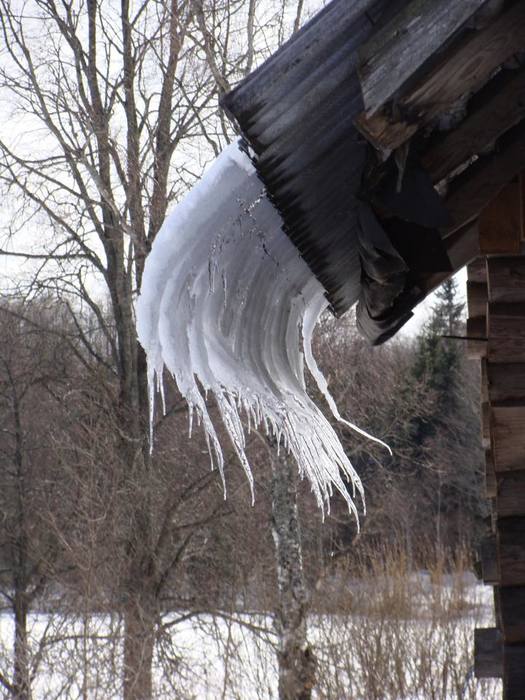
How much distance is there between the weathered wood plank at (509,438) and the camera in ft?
8.91

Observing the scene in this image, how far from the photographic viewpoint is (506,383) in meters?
2.76

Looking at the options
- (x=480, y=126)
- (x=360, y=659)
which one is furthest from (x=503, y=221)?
(x=360, y=659)

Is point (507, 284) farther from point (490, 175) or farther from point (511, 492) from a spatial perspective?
point (511, 492)

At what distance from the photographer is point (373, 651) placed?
10.2m

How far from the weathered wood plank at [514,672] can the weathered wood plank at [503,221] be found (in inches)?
46.4

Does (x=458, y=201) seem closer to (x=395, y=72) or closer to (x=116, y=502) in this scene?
(x=395, y=72)

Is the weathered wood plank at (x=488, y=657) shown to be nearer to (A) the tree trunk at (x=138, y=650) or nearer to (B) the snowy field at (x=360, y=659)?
(B) the snowy field at (x=360, y=659)

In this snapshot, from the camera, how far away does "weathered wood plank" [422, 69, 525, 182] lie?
2.12m

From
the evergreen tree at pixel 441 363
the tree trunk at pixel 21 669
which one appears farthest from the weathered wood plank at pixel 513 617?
the evergreen tree at pixel 441 363

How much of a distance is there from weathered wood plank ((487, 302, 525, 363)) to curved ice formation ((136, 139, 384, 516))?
0.55m

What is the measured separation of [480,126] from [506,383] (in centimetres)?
90

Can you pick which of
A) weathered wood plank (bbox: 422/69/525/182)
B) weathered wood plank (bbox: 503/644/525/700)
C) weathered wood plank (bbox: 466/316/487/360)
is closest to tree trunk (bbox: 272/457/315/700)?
weathered wood plank (bbox: 466/316/487/360)

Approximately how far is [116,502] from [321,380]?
11.1 metres

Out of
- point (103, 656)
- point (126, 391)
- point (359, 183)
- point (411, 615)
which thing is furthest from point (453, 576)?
point (359, 183)
